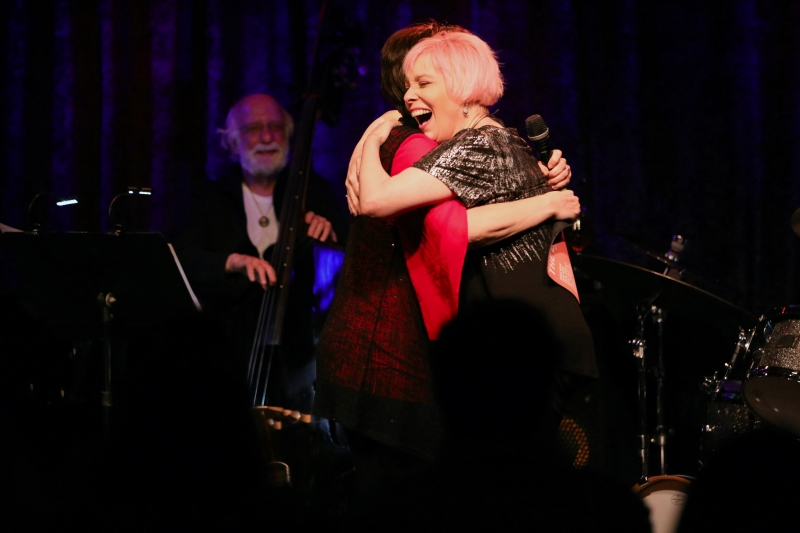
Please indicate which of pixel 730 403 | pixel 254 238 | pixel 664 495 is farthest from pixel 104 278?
pixel 730 403

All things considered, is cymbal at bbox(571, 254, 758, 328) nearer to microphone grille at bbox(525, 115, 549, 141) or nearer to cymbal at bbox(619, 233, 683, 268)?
cymbal at bbox(619, 233, 683, 268)

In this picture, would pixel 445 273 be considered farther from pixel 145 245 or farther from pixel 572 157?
pixel 572 157

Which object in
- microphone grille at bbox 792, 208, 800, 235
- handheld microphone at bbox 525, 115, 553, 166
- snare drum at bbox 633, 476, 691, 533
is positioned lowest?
snare drum at bbox 633, 476, 691, 533

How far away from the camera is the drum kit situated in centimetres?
254

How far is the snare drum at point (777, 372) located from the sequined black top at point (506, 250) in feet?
3.89

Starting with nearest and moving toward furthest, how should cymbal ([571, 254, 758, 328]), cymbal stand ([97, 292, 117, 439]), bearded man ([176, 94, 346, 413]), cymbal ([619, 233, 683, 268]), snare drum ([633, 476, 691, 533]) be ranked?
snare drum ([633, 476, 691, 533]) → cymbal stand ([97, 292, 117, 439]) → cymbal ([571, 254, 758, 328]) → cymbal ([619, 233, 683, 268]) → bearded man ([176, 94, 346, 413])

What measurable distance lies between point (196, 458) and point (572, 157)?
2874 mm

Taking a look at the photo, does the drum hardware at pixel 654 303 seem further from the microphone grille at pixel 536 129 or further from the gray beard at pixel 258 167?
the gray beard at pixel 258 167

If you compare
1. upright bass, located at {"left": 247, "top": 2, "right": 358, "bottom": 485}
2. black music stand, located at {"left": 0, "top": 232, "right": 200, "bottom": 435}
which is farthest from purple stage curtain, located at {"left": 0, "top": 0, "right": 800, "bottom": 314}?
black music stand, located at {"left": 0, "top": 232, "right": 200, "bottom": 435}

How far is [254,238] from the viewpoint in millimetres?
3594

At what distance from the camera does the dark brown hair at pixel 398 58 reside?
191cm

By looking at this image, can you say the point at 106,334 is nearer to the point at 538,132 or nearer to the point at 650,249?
the point at 538,132

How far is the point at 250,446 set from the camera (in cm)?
108

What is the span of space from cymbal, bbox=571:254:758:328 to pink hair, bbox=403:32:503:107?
1.23m
